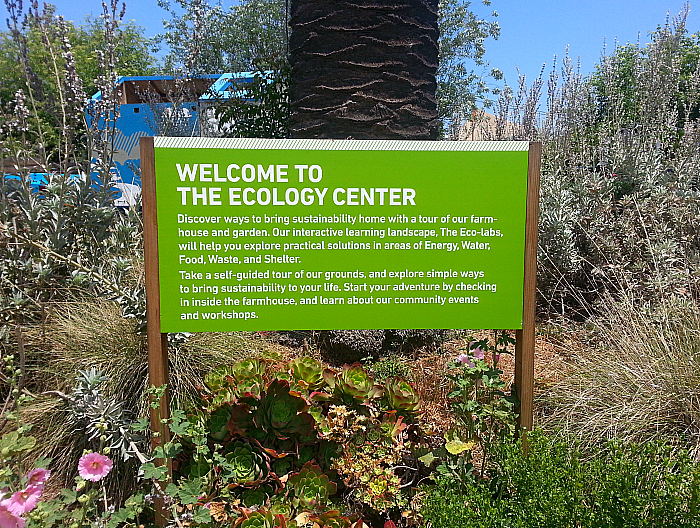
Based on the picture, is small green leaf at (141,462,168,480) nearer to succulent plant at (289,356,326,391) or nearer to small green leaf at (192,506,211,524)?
small green leaf at (192,506,211,524)

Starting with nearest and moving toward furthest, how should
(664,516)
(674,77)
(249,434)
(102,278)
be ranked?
(664,516), (249,434), (102,278), (674,77)

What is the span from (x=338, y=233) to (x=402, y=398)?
0.88 metres

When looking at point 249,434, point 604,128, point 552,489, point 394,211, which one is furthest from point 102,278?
point 604,128

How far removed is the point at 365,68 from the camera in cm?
344

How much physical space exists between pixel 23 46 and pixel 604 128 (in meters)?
5.19

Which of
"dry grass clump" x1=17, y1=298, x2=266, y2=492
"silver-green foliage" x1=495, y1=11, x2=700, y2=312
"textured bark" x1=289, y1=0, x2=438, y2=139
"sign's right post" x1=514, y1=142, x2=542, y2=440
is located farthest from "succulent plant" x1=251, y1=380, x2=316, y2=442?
"silver-green foliage" x1=495, y1=11, x2=700, y2=312

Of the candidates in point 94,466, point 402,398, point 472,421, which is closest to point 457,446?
point 472,421

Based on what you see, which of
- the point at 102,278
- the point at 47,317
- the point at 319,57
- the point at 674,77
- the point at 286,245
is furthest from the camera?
the point at 674,77

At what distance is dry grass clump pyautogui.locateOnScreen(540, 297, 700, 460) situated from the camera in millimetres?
2514

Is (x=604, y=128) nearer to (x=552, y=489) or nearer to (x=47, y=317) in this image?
(x=552, y=489)

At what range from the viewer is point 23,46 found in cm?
353

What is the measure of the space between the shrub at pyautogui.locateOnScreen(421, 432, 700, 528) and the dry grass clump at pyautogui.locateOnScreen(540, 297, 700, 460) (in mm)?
474

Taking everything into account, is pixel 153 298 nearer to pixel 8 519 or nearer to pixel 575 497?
pixel 8 519

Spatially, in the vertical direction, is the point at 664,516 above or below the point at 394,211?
below
